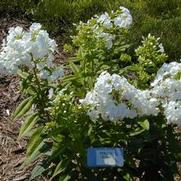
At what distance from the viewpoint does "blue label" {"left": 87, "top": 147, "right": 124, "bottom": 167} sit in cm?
298

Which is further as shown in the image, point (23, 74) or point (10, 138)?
point (10, 138)

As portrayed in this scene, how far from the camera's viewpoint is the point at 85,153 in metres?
3.14

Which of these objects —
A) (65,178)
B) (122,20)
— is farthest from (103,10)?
(65,178)

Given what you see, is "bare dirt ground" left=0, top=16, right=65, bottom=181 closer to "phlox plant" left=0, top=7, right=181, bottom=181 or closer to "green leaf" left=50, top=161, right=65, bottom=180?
"phlox plant" left=0, top=7, right=181, bottom=181

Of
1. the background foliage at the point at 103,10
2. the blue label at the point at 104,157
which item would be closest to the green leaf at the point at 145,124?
the blue label at the point at 104,157

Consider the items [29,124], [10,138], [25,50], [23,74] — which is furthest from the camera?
[10,138]

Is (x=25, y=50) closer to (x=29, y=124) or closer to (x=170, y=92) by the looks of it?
(x=29, y=124)

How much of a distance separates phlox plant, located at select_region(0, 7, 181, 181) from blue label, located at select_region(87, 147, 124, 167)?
92mm

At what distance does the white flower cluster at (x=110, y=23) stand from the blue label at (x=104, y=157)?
0.60 m

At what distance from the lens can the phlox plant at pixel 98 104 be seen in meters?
2.91

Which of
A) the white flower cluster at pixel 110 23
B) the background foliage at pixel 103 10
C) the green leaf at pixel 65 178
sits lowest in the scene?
the green leaf at pixel 65 178

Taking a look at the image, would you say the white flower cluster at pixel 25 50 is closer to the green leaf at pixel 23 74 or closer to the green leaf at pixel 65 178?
the green leaf at pixel 23 74

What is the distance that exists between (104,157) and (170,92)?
45cm

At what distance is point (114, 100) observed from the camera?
9.37 ft
